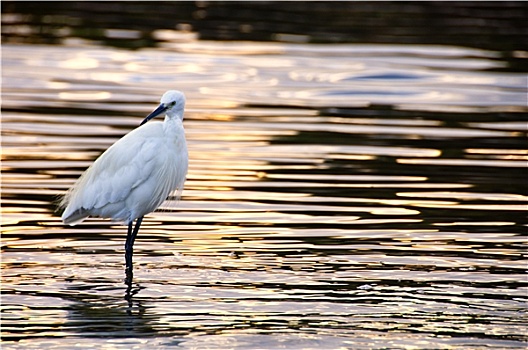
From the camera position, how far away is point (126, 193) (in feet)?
29.2

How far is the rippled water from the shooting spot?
7203 mm

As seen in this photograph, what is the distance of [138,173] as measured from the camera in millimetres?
8875

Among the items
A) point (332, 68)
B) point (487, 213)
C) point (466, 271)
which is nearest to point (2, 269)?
point (466, 271)

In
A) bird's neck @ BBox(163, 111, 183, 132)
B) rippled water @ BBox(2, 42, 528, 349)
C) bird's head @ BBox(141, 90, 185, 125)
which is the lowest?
rippled water @ BBox(2, 42, 528, 349)

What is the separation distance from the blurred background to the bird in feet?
1.08

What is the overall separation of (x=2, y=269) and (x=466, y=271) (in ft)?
10.8

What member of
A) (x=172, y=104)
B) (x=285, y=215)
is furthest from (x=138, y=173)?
(x=285, y=215)

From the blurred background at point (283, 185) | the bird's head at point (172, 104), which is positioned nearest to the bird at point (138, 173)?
the bird's head at point (172, 104)

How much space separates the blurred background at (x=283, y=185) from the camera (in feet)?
24.0

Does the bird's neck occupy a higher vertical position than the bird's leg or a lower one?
higher

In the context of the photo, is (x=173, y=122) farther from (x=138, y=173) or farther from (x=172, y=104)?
(x=138, y=173)

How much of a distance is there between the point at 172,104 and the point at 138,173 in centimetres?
59

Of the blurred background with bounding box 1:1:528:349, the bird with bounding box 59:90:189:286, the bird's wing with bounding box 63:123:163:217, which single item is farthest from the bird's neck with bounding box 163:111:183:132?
the blurred background with bounding box 1:1:528:349

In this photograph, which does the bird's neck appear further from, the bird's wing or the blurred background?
the blurred background
